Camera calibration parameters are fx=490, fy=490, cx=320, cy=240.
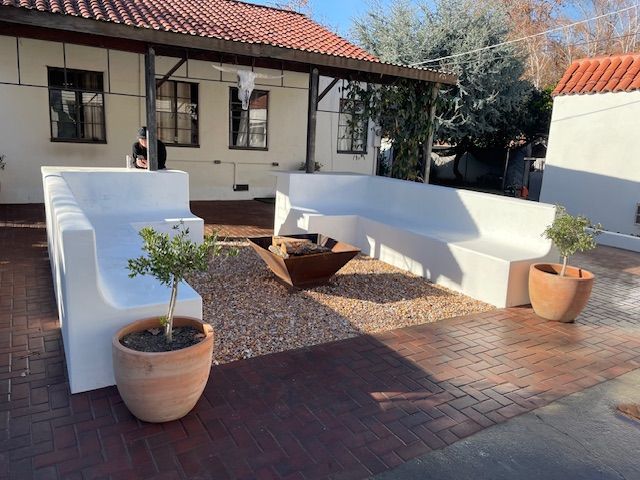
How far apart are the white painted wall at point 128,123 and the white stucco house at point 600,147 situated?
19.6 ft

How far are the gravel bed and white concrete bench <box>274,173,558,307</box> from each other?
0.90 feet

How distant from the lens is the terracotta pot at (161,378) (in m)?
2.79

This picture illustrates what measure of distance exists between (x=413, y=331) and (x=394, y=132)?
20.2 feet

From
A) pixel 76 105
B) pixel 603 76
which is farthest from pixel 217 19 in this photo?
pixel 603 76

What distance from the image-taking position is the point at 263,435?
292cm

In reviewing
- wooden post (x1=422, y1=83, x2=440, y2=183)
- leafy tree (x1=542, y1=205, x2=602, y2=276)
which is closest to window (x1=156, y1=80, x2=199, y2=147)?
wooden post (x1=422, y1=83, x2=440, y2=183)

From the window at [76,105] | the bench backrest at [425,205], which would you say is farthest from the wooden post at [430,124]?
the window at [76,105]

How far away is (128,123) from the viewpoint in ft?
35.9

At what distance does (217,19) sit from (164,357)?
869 centimetres

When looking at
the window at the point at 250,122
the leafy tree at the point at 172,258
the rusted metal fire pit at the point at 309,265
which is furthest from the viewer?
the window at the point at 250,122

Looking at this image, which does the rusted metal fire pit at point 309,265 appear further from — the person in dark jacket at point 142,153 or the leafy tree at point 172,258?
the person in dark jacket at point 142,153

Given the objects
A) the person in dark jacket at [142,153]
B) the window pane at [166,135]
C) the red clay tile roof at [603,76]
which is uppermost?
the red clay tile roof at [603,76]

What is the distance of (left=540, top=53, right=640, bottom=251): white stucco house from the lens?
9648mm

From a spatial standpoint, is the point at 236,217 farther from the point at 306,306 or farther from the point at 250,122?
the point at 306,306
